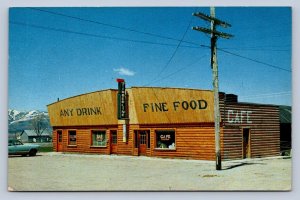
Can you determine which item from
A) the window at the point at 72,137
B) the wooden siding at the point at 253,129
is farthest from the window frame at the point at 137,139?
the wooden siding at the point at 253,129

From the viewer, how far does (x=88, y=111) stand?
25172 millimetres

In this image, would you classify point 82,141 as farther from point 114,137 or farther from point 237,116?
point 237,116

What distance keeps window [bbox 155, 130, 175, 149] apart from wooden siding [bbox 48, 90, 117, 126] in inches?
115

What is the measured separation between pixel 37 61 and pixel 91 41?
7.08 ft

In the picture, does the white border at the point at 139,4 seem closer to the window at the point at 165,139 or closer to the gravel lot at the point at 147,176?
the gravel lot at the point at 147,176

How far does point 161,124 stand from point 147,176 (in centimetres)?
651

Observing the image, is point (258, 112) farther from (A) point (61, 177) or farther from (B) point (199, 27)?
(A) point (61, 177)

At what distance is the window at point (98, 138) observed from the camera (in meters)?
25.3

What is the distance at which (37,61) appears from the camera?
53.8 feet

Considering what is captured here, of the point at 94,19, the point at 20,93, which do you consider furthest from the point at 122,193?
the point at 94,19

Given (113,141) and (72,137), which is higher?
(72,137)

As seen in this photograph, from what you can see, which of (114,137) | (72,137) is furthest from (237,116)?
(72,137)

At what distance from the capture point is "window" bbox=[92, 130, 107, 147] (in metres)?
25.3

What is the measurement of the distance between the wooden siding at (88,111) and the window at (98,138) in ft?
1.98
